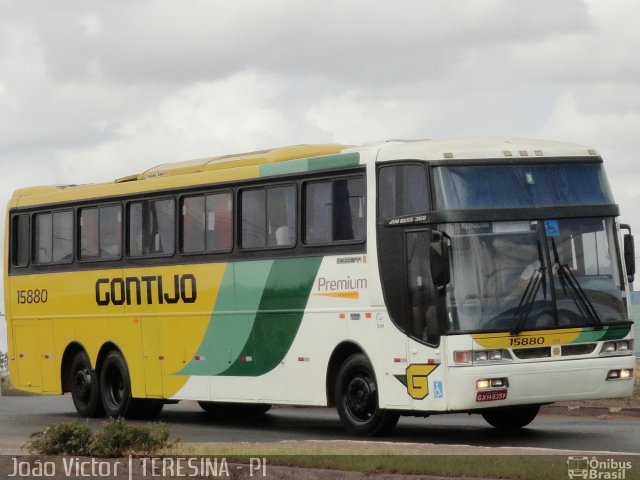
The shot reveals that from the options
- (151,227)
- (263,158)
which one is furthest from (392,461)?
(151,227)

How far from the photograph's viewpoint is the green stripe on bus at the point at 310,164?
18.5 meters

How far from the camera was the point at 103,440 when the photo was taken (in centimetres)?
1546

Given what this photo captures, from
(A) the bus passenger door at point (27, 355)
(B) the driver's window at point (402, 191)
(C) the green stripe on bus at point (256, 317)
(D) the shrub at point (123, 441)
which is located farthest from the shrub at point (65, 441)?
(A) the bus passenger door at point (27, 355)

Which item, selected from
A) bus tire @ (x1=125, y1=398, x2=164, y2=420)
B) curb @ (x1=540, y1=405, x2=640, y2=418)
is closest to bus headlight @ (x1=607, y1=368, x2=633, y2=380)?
curb @ (x1=540, y1=405, x2=640, y2=418)

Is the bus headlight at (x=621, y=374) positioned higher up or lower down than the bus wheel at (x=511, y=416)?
higher up

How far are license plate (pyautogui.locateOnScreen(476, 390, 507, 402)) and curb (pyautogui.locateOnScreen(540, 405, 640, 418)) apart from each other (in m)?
7.43

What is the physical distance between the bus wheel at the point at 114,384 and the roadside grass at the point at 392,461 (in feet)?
25.5

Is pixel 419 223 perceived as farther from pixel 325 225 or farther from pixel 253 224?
pixel 253 224

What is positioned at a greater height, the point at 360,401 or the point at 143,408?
the point at 360,401

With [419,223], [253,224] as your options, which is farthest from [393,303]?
[253,224]

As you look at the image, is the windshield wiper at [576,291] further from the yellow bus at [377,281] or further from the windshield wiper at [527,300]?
the windshield wiper at [527,300]

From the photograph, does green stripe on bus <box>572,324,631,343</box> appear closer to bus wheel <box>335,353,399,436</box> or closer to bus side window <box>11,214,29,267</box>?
bus wheel <box>335,353,399,436</box>

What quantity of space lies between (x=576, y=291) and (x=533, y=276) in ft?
2.01

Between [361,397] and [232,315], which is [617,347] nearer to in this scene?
[361,397]
